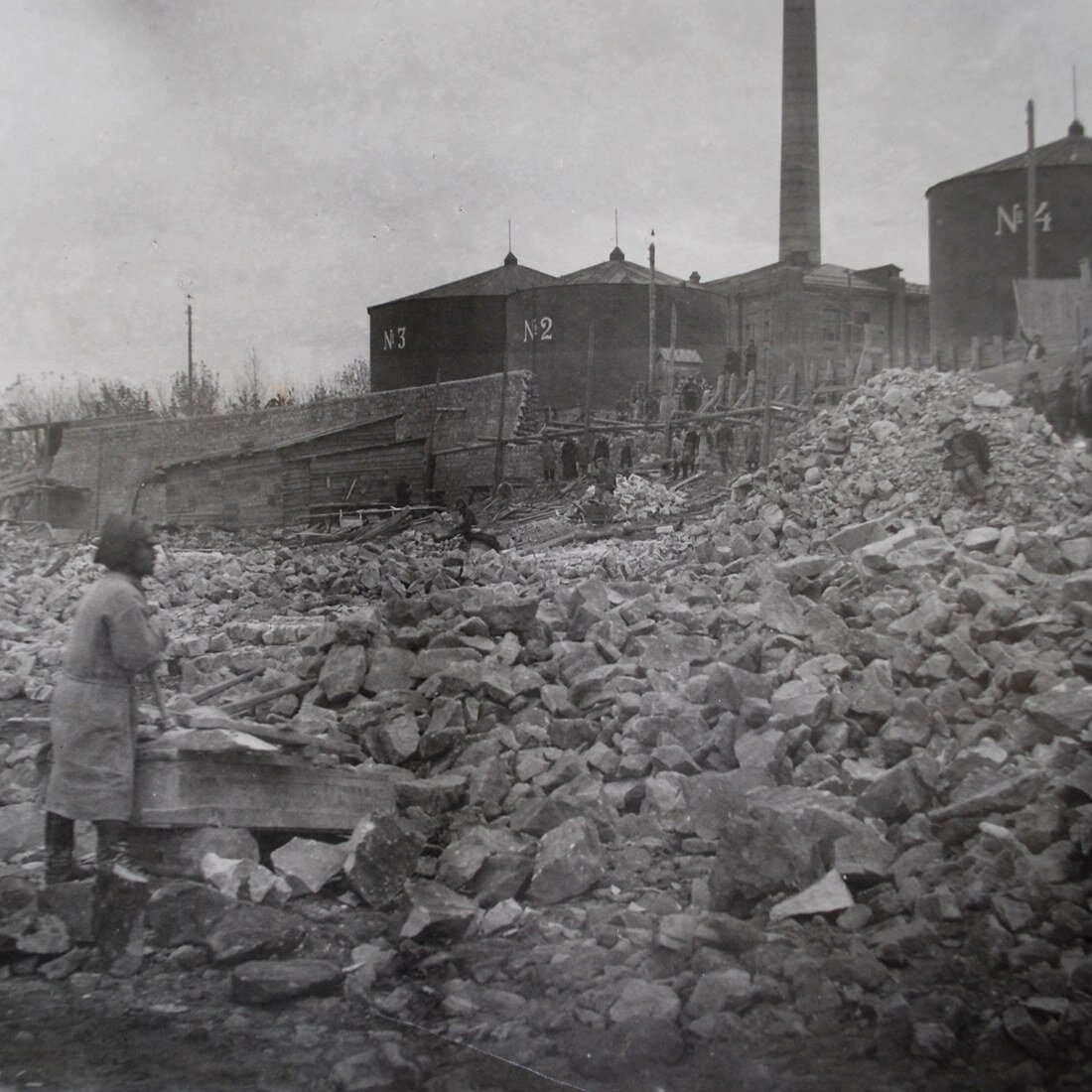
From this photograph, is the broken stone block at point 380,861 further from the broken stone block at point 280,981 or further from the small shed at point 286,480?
the small shed at point 286,480

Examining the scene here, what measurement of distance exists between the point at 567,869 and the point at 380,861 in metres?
0.77

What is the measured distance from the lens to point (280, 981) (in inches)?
125

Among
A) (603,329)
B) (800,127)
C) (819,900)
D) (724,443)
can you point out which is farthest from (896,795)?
(603,329)

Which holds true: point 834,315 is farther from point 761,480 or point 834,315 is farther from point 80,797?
point 80,797

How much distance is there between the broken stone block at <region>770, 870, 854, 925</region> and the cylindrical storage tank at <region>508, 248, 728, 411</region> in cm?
1956

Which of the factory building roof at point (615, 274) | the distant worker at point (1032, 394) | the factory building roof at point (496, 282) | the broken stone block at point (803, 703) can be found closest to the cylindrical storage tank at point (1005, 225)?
the distant worker at point (1032, 394)

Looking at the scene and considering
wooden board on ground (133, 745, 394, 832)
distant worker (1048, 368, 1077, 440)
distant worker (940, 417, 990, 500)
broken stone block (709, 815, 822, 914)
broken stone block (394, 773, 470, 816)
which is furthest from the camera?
distant worker (940, 417, 990, 500)

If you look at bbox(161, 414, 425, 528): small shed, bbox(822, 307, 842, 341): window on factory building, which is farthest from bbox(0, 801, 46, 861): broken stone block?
bbox(822, 307, 842, 341): window on factory building

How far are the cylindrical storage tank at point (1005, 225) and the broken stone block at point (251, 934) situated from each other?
12.9ft

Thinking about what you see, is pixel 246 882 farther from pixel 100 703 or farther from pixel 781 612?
pixel 781 612

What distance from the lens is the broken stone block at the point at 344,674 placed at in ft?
16.3

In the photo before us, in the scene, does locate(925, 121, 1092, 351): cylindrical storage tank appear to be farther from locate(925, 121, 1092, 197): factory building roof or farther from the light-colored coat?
the light-colored coat

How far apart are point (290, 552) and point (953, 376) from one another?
4.42 meters

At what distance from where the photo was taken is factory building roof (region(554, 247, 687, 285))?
2286cm
